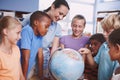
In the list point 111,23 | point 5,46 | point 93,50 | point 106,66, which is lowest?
point 106,66

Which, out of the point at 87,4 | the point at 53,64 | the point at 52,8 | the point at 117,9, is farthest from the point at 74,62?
the point at 87,4

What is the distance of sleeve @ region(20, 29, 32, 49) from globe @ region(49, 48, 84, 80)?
0.28 meters

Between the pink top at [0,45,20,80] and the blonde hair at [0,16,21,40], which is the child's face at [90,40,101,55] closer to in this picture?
the pink top at [0,45,20,80]

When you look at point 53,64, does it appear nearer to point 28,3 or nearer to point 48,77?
point 48,77

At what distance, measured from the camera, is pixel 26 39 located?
2.36 metres

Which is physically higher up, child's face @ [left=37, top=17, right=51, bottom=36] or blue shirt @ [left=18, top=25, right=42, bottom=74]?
child's face @ [left=37, top=17, right=51, bottom=36]

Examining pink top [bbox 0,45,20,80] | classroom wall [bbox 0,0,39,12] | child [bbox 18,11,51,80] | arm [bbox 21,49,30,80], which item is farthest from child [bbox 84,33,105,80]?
classroom wall [bbox 0,0,39,12]

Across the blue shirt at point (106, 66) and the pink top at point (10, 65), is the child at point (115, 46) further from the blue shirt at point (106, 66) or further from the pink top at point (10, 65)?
the pink top at point (10, 65)

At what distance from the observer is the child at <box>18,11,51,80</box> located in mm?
2361

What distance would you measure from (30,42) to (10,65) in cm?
34

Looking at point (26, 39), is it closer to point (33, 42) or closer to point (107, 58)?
point (33, 42)

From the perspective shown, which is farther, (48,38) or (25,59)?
(48,38)

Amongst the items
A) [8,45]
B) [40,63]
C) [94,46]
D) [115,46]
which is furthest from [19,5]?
[115,46]

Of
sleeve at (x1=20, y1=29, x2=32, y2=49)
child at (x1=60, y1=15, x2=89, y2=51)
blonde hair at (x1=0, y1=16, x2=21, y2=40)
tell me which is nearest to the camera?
blonde hair at (x1=0, y1=16, x2=21, y2=40)
